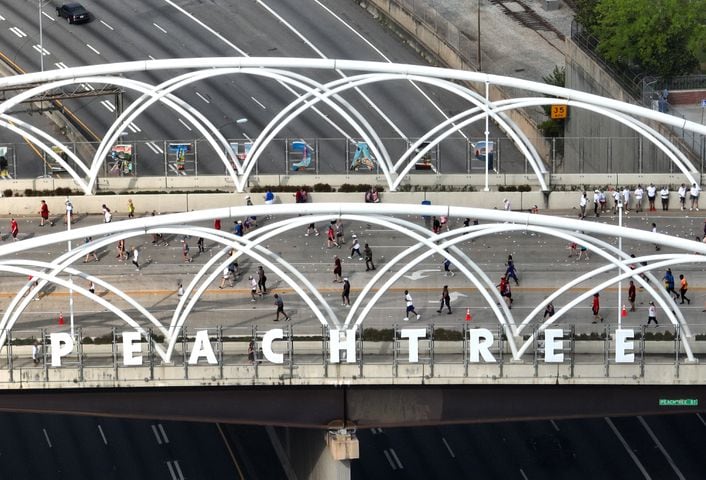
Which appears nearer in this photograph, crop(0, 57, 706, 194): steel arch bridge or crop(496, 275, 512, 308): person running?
crop(496, 275, 512, 308): person running

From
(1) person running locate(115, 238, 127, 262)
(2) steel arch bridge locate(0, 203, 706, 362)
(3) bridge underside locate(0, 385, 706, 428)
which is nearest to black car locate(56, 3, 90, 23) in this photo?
(1) person running locate(115, 238, 127, 262)

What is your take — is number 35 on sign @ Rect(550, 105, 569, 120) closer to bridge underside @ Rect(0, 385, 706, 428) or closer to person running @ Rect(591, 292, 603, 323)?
person running @ Rect(591, 292, 603, 323)

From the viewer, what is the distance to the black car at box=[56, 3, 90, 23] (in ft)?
609

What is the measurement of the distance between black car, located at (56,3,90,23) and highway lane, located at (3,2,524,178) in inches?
28.2

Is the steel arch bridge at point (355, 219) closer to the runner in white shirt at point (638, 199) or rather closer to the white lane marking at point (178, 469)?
the white lane marking at point (178, 469)

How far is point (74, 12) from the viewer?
18550 centimetres

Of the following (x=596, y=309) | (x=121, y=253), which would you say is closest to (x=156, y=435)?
(x=121, y=253)

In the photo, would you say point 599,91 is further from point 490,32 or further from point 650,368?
point 650,368

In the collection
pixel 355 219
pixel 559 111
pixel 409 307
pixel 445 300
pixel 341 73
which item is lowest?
pixel 409 307

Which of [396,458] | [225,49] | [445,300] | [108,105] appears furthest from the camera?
[225,49]

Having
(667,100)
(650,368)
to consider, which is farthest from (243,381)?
(667,100)

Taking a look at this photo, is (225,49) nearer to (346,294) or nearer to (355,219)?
(346,294)

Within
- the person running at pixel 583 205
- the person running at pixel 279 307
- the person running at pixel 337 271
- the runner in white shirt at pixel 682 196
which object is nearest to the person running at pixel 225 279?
the person running at pixel 337 271

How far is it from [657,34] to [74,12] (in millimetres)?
50194
